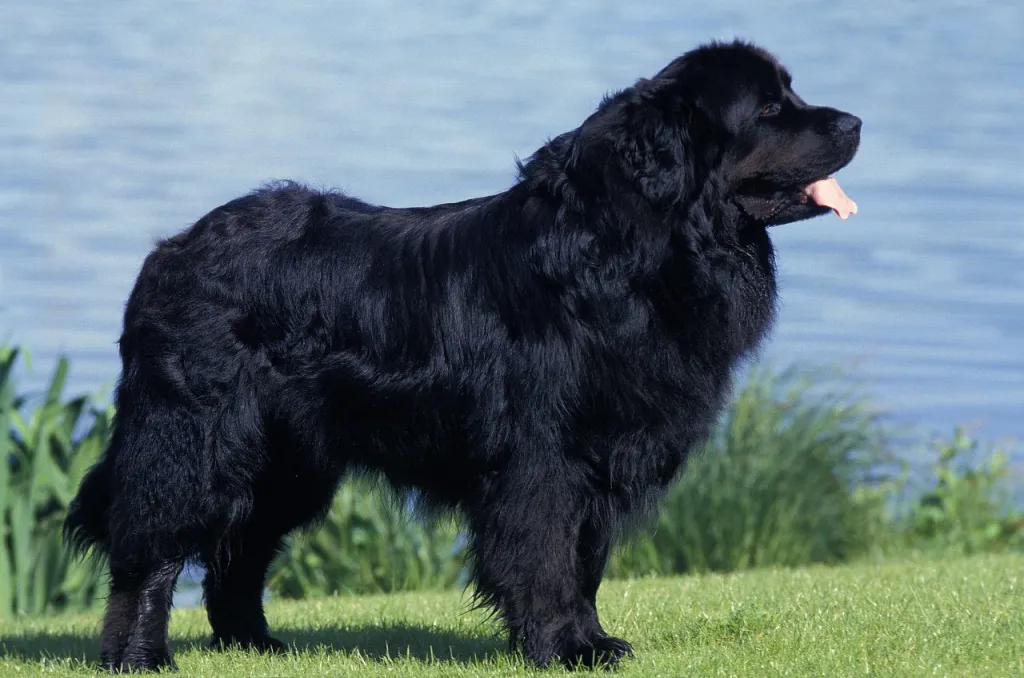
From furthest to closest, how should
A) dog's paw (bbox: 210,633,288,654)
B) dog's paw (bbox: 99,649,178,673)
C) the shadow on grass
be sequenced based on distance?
dog's paw (bbox: 210,633,288,654), the shadow on grass, dog's paw (bbox: 99,649,178,673)

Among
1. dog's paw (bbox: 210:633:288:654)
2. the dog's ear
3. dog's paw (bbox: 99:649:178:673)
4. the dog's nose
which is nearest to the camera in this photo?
the dog's ear

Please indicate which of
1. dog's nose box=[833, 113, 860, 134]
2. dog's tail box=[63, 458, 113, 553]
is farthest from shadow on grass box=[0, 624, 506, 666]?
dog's nose box=[833, 113, 860, 134]

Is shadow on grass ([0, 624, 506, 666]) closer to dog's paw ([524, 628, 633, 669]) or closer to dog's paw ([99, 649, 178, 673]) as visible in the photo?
dog's paw ([99, 649, 178, 673])

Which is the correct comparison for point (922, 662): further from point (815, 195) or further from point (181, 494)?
point (181, 494)

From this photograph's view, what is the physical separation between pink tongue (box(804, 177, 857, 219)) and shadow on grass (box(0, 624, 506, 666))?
6.65 ft

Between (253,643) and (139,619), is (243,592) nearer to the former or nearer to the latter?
(253,643)

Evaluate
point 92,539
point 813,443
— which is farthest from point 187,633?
point 813,443

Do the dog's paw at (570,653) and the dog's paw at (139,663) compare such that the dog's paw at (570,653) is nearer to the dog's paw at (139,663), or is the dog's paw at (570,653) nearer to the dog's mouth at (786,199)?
the dog's paw at (139,663)

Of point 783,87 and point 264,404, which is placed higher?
point 783,87

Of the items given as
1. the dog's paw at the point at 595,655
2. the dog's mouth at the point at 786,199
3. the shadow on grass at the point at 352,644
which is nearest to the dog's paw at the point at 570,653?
the dog's paw at the point at 595,655

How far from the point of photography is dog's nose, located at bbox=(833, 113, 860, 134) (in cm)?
464

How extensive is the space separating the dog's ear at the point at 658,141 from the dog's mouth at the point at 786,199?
24 centimetres

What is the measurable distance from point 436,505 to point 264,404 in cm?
76

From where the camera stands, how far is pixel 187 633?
633 centimetres
